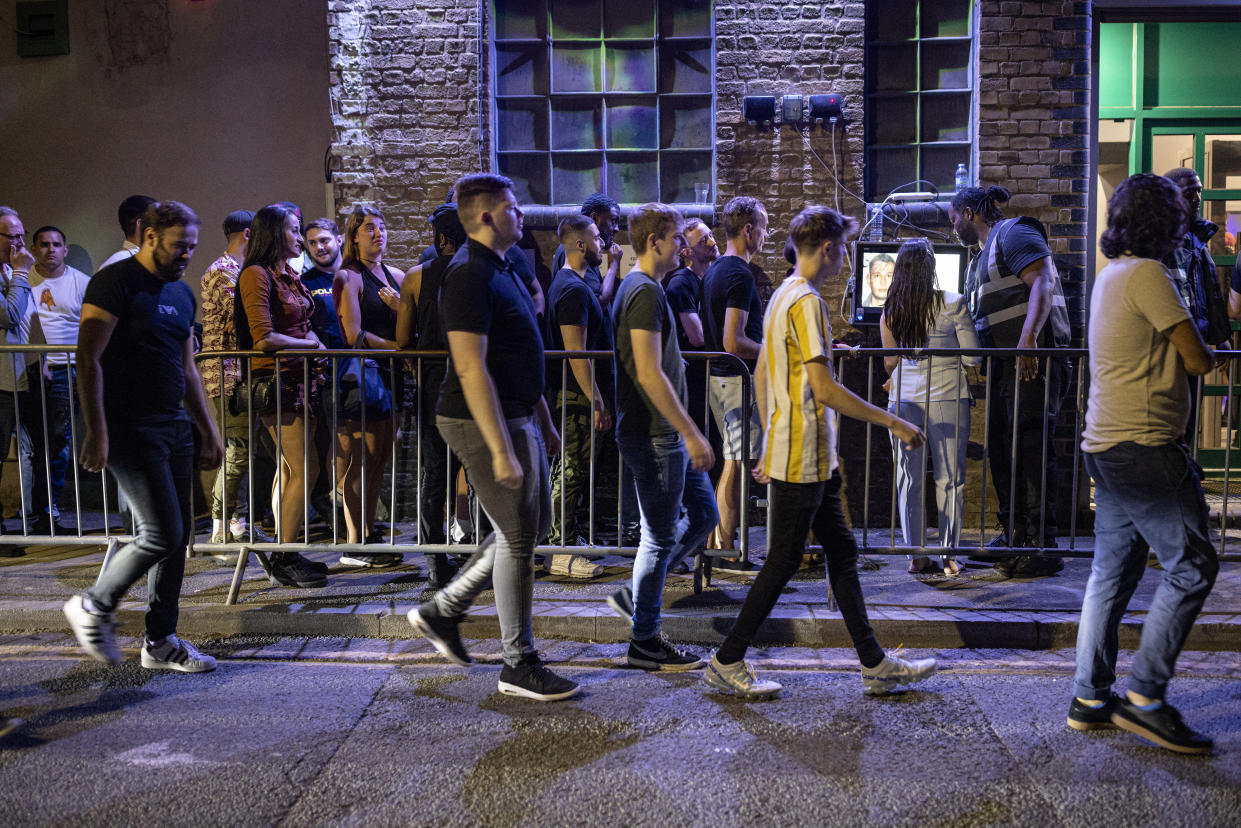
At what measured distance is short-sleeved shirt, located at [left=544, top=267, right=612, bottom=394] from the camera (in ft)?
20.8

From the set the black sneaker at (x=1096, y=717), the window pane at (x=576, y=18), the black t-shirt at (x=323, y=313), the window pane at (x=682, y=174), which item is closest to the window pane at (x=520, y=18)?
the window pane at (x=576, y=18)

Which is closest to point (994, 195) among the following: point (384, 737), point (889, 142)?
point (889, 142)

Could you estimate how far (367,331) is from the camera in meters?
6.93

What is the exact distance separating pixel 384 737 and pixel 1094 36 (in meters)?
7.33

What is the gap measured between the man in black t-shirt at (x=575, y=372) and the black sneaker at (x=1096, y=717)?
113 inches

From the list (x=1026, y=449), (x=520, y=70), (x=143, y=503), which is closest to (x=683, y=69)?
(x=520, y=70)

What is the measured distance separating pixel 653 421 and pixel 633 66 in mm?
4923

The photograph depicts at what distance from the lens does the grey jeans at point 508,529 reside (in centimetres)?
426

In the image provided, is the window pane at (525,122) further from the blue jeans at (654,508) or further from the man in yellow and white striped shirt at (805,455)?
the man in yellow and white striped shirt at (805,455)

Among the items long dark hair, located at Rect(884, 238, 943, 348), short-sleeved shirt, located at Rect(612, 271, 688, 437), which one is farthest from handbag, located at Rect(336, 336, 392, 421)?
long dark hair, located at Rect(884, 238, 943, 348)

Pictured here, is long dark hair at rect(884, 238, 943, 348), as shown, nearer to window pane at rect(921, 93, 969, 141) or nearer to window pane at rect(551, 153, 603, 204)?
window pane at rect(921, 93, 969, 141)

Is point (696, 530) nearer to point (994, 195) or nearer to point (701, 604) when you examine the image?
point (701, 604)

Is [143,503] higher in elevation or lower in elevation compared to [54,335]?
lower

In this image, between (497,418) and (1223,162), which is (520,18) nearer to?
(497,418)
